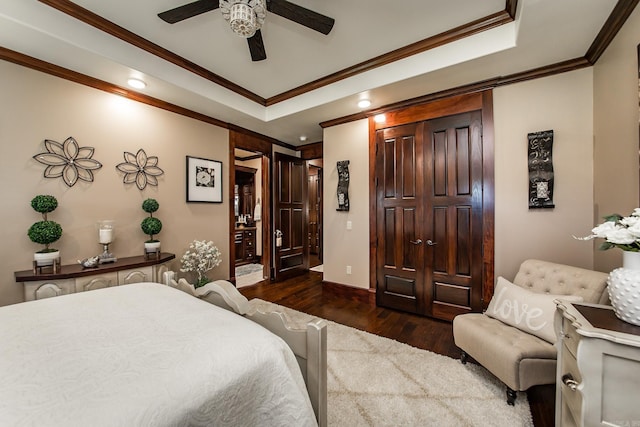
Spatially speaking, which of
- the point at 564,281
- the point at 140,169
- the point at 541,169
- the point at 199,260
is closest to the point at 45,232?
the point at 140,169

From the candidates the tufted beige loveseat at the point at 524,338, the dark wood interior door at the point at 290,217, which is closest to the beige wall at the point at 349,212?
the dark wood interior door at the point at 290,217

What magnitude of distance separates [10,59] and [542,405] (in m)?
4.79

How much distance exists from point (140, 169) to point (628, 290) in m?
3.91

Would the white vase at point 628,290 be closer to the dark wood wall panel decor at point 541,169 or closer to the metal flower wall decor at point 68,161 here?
the dark wood wall panel decor at point 541,169

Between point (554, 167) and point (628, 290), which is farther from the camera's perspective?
point (554, 167)

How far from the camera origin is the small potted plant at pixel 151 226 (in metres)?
2.78

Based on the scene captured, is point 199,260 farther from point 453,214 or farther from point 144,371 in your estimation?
point 453,214

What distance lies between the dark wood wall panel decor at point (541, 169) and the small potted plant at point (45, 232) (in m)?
4.36

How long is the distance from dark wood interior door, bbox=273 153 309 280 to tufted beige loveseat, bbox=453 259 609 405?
3.28 metres

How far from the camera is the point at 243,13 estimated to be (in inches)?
60.6

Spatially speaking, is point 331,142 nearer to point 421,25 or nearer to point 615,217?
point 421,25

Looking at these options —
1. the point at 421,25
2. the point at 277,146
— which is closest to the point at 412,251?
the point at 421,25

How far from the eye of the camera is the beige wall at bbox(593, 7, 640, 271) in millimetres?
1621

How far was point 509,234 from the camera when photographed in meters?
2.57
